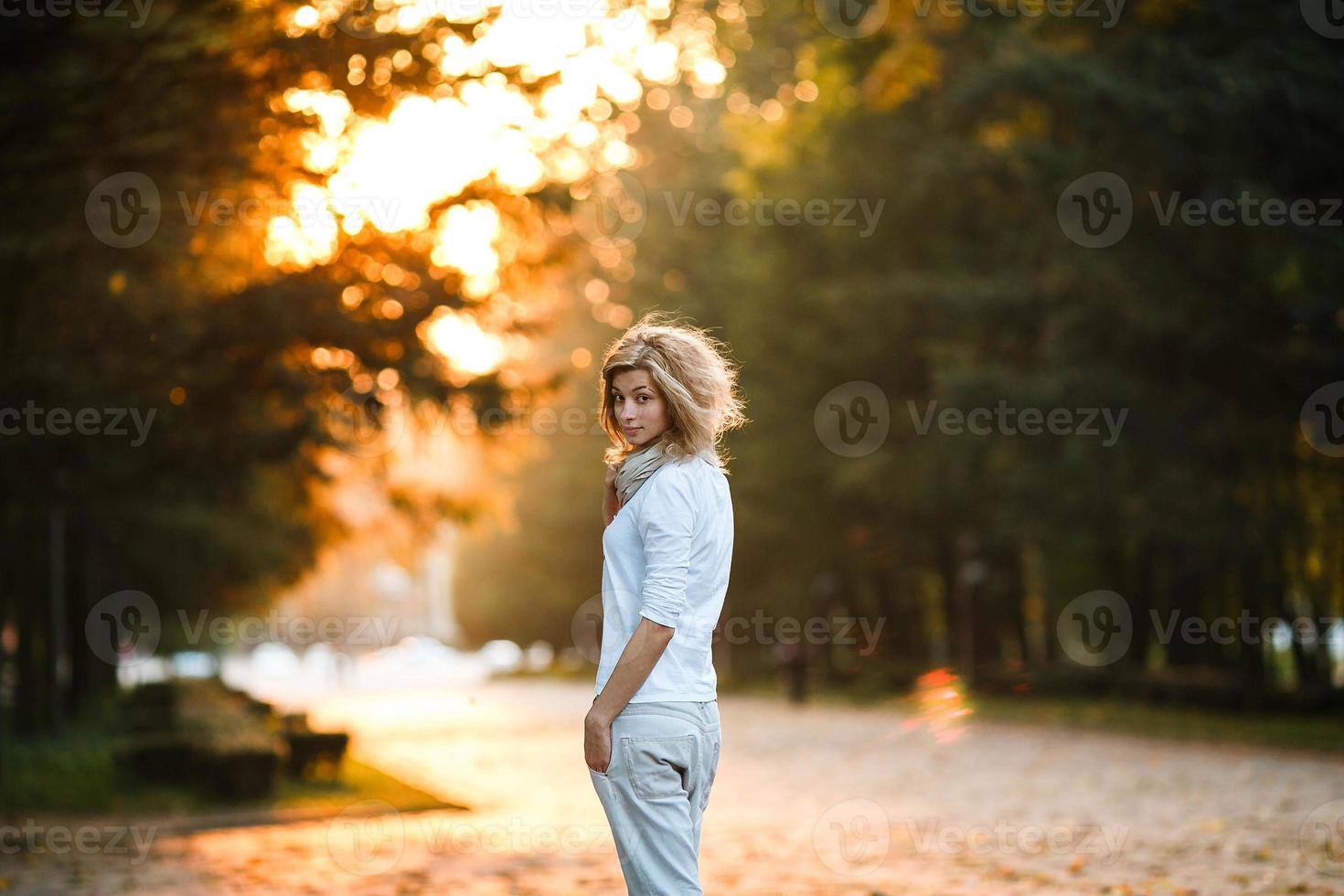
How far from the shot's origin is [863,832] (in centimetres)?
1223

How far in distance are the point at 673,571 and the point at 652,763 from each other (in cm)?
54

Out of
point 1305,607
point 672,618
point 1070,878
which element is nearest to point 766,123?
point 1305,607

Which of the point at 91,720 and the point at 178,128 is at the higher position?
the point at 178,128

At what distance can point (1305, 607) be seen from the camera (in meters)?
29.5

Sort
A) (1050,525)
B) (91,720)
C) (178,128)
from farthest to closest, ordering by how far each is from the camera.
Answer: (1050,525) → (91,720) → (178,128)

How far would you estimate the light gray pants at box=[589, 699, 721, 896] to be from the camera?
13.6 feet

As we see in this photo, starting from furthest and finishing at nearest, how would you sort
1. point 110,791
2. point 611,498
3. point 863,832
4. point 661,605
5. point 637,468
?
1. point 110,791
2. point 863,832
3. point 611,498
4. point 637,468
5. point 661,605

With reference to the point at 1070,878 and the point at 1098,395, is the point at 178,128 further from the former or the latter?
the point at 1098,395

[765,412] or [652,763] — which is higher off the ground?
[765,412]

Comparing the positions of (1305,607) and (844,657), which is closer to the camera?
(1305,607)

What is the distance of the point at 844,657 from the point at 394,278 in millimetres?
32372

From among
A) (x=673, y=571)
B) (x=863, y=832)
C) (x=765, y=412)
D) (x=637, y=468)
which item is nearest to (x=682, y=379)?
(x=637, y=468)

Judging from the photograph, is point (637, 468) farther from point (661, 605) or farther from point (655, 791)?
point (655, 791)

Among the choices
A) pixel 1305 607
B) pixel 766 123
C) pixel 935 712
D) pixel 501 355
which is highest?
pixel 766 123
